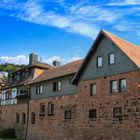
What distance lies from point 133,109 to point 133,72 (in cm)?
345

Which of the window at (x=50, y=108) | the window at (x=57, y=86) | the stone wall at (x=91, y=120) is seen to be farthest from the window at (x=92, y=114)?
the window at (x=50, y=108)

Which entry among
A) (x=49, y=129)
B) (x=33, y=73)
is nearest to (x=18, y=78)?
(x=33, y=73)

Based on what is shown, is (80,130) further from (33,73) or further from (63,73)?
(33,73)

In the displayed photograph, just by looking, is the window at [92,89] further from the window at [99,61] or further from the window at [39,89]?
the window at [39,89]

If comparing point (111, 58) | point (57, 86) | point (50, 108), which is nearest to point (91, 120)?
point (111, 58)

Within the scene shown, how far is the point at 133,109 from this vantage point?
3098 cm

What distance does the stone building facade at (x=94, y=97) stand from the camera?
31516 millimetres

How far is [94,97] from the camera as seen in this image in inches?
1405

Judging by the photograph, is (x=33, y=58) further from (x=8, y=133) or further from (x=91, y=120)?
(x=91, y=120)

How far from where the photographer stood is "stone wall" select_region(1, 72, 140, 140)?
1224 inches

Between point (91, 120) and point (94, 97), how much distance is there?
97.3 inches

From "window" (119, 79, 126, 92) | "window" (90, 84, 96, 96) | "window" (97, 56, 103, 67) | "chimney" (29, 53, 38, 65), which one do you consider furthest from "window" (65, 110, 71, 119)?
"chimney" (29, 53, 38, 65)

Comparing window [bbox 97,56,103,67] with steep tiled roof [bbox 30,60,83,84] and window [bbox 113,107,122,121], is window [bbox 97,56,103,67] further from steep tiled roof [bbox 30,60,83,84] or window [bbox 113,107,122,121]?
steep tiled roof [bbox 30,60,83,84]

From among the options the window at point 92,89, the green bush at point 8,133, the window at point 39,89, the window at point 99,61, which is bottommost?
the green bush at point 8,133
